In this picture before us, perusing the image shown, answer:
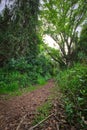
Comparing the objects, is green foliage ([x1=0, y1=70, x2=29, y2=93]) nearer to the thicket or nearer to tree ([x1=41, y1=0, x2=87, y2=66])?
the thicket

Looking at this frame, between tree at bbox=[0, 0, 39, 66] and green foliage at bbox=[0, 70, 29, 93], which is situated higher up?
tree at bbox=[0, 0, 39, 66]

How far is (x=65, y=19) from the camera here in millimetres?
18594

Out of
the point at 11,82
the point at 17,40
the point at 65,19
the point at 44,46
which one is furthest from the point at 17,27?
the point at 44,46

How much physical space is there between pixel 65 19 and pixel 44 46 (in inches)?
182

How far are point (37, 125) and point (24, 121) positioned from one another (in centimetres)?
47

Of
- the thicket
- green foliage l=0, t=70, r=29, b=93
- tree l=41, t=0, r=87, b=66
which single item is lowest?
green foliage l=0, t=70, r=29, b=93

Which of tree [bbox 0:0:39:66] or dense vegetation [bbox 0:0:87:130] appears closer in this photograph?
dense vegetation [bbox 0:0:87:130]

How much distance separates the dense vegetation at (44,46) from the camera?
13.6 feet

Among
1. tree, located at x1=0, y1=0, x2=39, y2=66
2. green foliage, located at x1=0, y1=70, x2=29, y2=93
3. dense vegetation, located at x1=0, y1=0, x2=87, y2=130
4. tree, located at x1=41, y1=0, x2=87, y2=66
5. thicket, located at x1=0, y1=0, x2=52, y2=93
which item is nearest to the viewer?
dense vegetation, located at x1=0, y1=0, x2=87, y2=130

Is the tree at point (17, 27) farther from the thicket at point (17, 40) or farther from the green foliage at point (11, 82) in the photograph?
the green foliage at point (11, 82)

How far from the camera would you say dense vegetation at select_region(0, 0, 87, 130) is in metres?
4.14

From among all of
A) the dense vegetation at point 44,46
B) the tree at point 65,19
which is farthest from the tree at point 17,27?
the tree at point 65,19

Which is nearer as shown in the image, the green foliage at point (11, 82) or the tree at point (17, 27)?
the green foliage at point (11, 82)


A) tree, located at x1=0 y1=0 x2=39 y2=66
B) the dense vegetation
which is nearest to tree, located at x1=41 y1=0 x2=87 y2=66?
the dense vegetation
